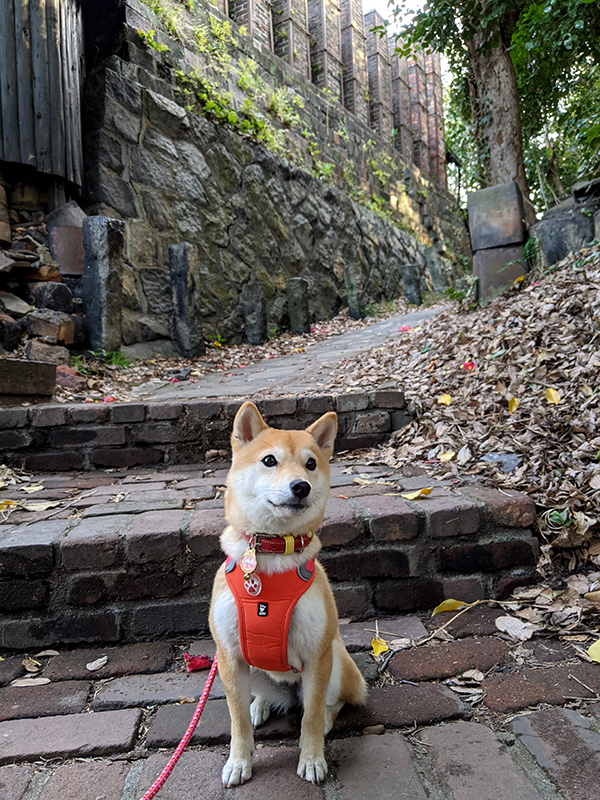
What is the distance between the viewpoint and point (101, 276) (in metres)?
6.32

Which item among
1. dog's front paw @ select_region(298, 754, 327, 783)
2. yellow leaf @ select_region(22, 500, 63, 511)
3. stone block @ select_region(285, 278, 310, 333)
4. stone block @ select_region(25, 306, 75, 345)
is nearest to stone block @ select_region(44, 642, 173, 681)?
dog's front paw @ select_region(298, 754, 327, 783)

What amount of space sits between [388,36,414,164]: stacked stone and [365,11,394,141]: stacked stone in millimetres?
787

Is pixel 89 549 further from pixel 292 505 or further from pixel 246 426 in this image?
pixel 292 505

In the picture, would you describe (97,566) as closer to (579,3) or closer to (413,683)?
(413,683)

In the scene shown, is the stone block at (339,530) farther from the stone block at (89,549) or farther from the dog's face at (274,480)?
the stone block at (89,549)

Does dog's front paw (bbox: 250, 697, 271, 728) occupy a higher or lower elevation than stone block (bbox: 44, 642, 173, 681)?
lower

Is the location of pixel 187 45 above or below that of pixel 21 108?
above

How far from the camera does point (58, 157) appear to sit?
641 cm

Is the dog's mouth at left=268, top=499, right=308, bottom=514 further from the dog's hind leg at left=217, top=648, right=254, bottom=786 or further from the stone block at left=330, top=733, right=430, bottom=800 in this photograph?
the stone block at left=330, top=733, right=430, bottom=800

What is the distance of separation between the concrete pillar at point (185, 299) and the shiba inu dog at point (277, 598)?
20.0 ft

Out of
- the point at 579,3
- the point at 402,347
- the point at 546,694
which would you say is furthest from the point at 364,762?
the point at 579,3

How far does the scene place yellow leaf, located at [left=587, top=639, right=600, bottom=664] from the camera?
185 centimetres

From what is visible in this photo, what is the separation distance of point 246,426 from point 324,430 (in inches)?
10.5

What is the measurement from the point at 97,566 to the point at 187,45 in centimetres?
1041
